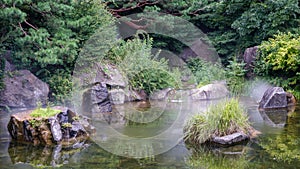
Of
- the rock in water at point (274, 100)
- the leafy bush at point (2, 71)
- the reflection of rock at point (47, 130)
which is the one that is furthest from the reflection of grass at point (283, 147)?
the leafy bush at point (2, 71)

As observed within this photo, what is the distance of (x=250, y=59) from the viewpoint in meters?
Answer: 11.8

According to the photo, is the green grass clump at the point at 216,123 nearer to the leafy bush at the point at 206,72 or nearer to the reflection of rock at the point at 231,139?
the reflection of rock at the point at 231,139

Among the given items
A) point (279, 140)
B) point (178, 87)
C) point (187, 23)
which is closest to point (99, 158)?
point (279, 140)

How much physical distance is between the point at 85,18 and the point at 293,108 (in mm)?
5120

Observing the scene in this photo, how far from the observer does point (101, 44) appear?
33.0 ft

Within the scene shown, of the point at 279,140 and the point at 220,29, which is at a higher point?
the point at 220,29

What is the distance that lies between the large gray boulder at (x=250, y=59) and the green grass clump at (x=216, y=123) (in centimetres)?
521

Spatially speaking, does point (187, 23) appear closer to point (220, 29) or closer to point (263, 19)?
point (220, 29)

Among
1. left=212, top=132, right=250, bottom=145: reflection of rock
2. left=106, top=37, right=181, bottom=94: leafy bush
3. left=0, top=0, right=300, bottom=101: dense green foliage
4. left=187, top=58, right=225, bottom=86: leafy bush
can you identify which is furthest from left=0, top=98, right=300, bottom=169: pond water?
left=187, top=58, right=225, bottom=86: leafy bush

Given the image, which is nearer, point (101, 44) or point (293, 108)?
point (293, 108)

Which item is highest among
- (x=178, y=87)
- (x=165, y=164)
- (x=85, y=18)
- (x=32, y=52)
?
(x=85, y=18)

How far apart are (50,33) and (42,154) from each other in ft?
12.5

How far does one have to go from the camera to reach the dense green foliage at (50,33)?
26.3 feet

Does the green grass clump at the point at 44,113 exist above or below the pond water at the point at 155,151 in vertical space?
above
